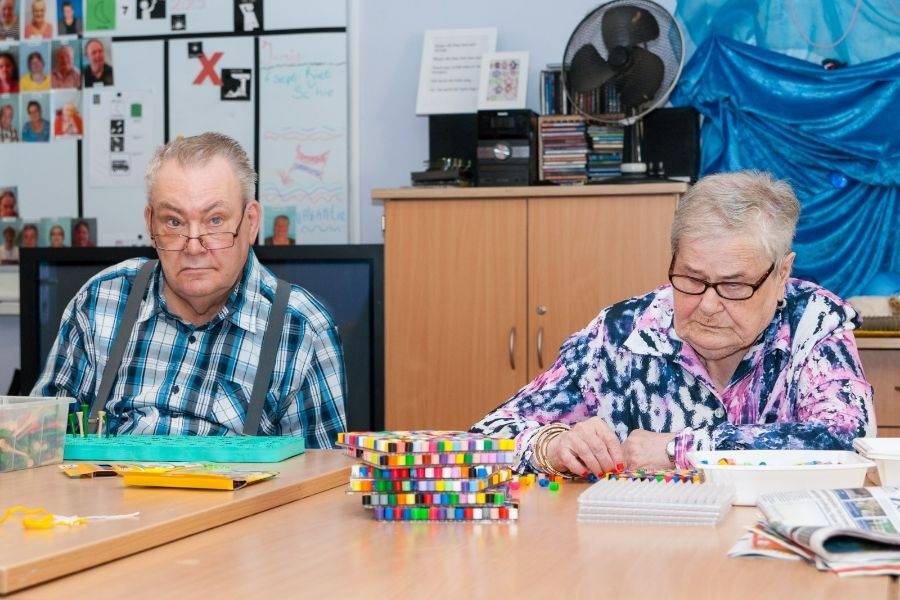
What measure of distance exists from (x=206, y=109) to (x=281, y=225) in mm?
573

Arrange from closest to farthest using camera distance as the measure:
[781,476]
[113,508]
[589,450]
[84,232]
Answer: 1. [113,508]
2. [781,476]
3. [589,450]
4. [84,232]

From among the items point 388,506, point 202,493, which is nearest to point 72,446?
point 202,493

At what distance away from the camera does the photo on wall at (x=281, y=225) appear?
439 cm

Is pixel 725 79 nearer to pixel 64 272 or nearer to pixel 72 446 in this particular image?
pixel 64 272

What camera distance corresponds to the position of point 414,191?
3.77 metres

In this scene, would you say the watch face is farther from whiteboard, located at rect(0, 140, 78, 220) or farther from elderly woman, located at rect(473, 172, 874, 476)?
whiteboard, located at rect(0, 140, 78, 220)

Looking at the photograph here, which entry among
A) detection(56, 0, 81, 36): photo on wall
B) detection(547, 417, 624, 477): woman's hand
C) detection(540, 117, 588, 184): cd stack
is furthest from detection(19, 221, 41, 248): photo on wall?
detection(547, 417, 624, 477): woman's hand

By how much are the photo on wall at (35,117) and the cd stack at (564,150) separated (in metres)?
2.10

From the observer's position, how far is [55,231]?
4.62 meters

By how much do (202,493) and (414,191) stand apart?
236 cm

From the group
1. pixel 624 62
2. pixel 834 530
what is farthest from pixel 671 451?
pixel 624 62

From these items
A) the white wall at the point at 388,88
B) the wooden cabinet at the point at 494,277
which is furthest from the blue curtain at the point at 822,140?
the white wall at the point at 388,88

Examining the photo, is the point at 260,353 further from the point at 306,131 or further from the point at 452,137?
the point at 306,131

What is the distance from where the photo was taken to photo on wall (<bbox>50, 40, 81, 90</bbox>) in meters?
4.61
